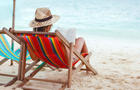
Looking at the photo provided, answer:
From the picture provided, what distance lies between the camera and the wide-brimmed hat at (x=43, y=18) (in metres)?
2.59

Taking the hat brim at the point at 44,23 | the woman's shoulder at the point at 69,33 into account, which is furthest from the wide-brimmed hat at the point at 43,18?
the woman's shoulder at the point at 69,33

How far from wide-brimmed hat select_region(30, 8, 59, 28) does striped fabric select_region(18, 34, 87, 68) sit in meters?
0.23

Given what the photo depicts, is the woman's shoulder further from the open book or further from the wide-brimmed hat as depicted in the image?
the wide-brimmed hat

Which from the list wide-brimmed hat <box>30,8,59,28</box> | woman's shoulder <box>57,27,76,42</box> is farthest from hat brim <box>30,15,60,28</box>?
woman's shoulder <box>57,27,76,42</box>

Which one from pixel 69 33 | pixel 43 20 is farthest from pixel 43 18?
pixel 69 33

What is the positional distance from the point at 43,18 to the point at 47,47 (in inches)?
16.5

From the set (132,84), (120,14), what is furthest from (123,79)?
(120,14)

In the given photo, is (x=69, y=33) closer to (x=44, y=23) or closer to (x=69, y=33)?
(x=69, y=33)

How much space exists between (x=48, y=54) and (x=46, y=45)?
20cm

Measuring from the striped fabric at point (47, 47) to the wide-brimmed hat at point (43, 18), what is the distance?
23 centimetres

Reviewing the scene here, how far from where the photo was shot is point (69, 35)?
2557 millimetres

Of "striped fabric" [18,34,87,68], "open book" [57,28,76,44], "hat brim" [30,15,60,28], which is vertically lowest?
"striped fabric" [18,34,87,68]

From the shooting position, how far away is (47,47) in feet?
8.16

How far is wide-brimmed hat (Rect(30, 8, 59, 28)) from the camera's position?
2586 mm
